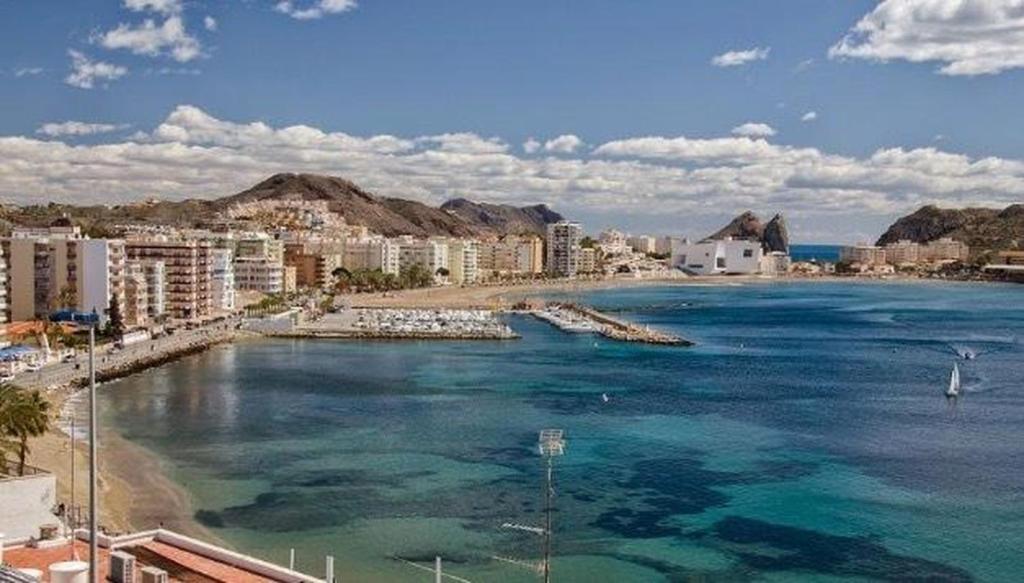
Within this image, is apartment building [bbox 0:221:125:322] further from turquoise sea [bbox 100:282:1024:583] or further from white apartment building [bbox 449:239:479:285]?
white apartment building [bbox 449:239:479:285]

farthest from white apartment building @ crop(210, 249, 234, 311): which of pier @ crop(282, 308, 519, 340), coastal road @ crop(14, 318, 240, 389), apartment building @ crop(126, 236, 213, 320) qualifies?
pier @ crop(282, 308, 519, 340)

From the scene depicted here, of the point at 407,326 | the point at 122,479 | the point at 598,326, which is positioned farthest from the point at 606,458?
the point at 598,326

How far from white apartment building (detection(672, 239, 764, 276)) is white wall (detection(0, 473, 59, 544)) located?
15667cm

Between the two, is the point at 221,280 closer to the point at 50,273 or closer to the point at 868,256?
the point at 50,273

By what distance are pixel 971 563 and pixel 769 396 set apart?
2103 centimetres

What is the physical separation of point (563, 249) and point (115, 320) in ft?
310

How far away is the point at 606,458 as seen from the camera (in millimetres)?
27578

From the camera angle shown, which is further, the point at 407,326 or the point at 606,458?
the point at 407,326

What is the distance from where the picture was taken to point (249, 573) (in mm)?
11742

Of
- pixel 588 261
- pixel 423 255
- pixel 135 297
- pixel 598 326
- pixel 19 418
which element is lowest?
pixel 598 326

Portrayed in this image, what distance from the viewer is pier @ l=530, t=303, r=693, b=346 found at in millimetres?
61844

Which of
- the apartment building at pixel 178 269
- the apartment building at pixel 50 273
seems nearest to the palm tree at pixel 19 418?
the apartment building at pixel 50 273

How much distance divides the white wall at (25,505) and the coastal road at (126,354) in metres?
23.5

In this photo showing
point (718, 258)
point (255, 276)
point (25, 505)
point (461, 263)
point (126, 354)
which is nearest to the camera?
point (25, 505)
